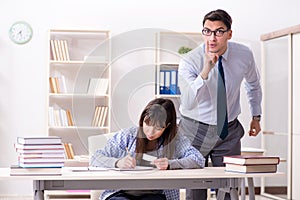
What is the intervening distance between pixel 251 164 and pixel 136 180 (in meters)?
0.53

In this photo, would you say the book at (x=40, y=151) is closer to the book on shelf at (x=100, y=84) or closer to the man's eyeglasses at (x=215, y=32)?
the man's eyeglasses at (x=215, y=32)

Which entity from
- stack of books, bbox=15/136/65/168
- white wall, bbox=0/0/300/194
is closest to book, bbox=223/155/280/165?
stack of books, bbox=15/136/65/168

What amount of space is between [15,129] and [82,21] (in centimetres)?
124

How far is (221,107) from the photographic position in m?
3.60

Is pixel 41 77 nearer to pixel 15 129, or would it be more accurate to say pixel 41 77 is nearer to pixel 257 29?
pixel 15 129

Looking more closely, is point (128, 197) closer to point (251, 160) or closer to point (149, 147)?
point (149, 147)

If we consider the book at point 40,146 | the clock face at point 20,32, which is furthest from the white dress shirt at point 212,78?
the clock face at point 20,32

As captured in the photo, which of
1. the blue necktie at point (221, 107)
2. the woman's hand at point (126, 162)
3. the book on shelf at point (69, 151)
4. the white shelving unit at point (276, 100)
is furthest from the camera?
the white shelving unit at point (276, 100)

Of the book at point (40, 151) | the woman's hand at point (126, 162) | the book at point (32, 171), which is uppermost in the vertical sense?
the book at point (40, 151)

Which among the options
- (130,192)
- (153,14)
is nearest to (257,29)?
(153,14)

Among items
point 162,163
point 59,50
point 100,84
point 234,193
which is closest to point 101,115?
point 100,84

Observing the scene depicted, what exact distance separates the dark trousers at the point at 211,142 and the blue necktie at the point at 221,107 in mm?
28

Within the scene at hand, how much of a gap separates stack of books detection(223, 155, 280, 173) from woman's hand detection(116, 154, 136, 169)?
17.5 inches

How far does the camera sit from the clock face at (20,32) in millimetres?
6547
